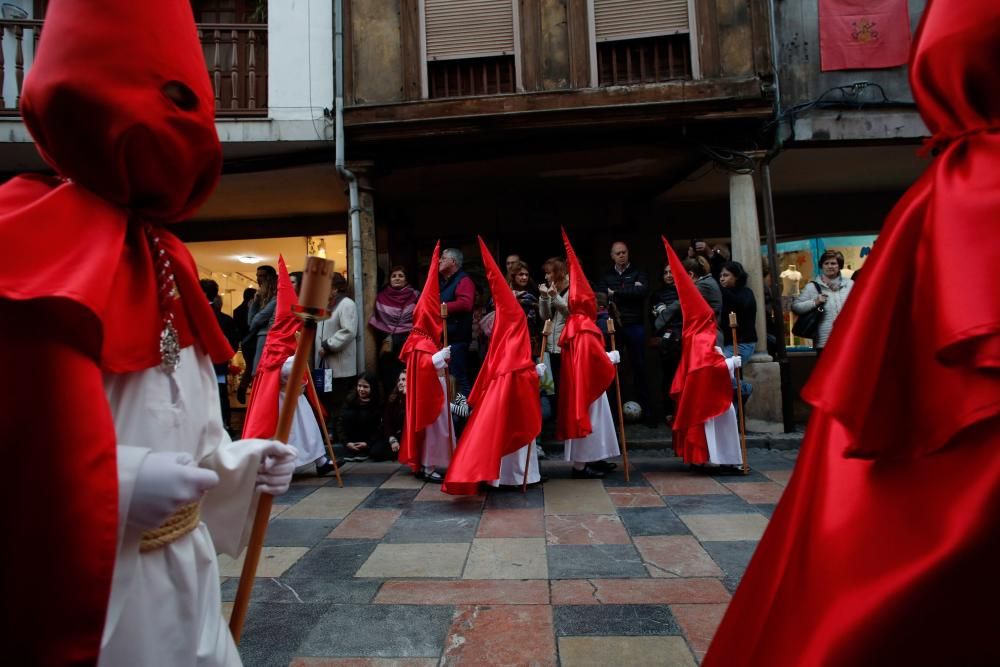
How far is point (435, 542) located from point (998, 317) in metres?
3.53

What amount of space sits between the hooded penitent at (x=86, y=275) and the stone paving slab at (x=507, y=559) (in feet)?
7.60

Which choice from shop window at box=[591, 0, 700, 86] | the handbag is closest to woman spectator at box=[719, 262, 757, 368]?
the handbag

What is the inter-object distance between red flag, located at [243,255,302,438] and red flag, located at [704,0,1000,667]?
214 inches

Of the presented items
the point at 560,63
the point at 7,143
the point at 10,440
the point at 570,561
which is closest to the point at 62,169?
the point at 10,440

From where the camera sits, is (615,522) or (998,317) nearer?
(998,317)

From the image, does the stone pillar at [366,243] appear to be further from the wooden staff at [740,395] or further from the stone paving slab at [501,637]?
the stone paving slab at [501,637]

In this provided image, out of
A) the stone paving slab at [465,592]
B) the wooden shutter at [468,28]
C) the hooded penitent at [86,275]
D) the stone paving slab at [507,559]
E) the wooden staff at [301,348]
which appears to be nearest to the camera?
the hooded penitent at [86,275]

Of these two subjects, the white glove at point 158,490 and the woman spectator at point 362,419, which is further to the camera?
the woman spectator at point 362,419

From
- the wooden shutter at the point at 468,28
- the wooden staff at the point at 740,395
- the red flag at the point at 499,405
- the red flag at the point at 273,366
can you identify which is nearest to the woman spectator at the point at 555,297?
the red flag at the point at 499,405

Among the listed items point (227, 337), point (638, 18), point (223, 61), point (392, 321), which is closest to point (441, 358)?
point (392, 321)

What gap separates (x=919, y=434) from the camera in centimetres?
122

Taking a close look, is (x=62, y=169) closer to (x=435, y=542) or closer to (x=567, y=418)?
(x=435, y=542)

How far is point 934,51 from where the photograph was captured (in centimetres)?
132

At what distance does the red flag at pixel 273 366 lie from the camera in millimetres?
6152
